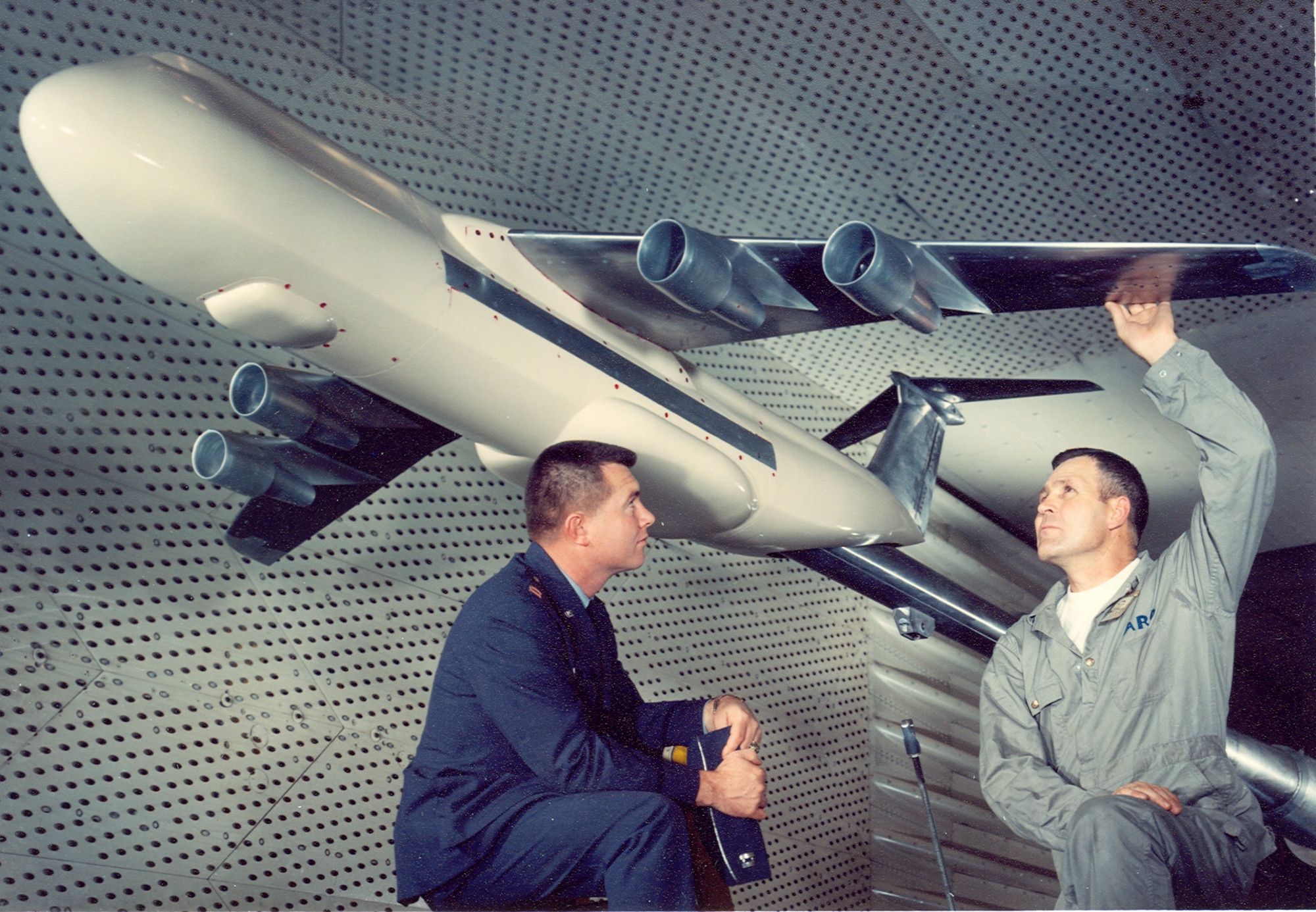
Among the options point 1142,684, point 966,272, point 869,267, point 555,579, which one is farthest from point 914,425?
point 555,579

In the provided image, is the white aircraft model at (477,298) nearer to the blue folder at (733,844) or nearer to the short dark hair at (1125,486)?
the short dark hair at (1125,486)

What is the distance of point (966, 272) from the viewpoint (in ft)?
7.83

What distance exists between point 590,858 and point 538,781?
7.3 inches

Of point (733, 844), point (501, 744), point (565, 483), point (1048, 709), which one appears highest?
point (1048, 709)

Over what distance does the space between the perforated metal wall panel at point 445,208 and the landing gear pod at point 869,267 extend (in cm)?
92

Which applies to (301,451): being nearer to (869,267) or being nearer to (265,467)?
(265,467)

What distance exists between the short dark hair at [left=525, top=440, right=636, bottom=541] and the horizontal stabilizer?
1554 millimetres

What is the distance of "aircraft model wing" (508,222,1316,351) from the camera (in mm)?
2193

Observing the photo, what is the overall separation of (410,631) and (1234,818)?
2104 mm

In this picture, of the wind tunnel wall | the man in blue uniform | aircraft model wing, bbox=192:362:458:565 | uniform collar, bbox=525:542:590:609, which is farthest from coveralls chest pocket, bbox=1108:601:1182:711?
the wind tunnel wall

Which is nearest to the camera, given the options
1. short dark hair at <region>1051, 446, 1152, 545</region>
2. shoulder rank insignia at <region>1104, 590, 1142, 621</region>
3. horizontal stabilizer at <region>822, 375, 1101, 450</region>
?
shoulder rank insignia at <region>1104, 590, 1142, 621</region>

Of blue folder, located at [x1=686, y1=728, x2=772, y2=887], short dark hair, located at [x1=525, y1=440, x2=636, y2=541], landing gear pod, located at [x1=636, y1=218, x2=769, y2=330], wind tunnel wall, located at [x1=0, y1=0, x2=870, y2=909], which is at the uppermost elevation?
landing gear pod, located at [x1=636, y1=218, x2=769, y2=330]

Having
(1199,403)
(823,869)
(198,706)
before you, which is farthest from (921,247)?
(823,869)

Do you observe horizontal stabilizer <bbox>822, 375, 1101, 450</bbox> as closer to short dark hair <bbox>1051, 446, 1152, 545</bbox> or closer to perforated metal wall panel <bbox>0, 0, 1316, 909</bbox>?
perforated metal wall panel <bbox>0, 0, 1316, 909</bbox>
